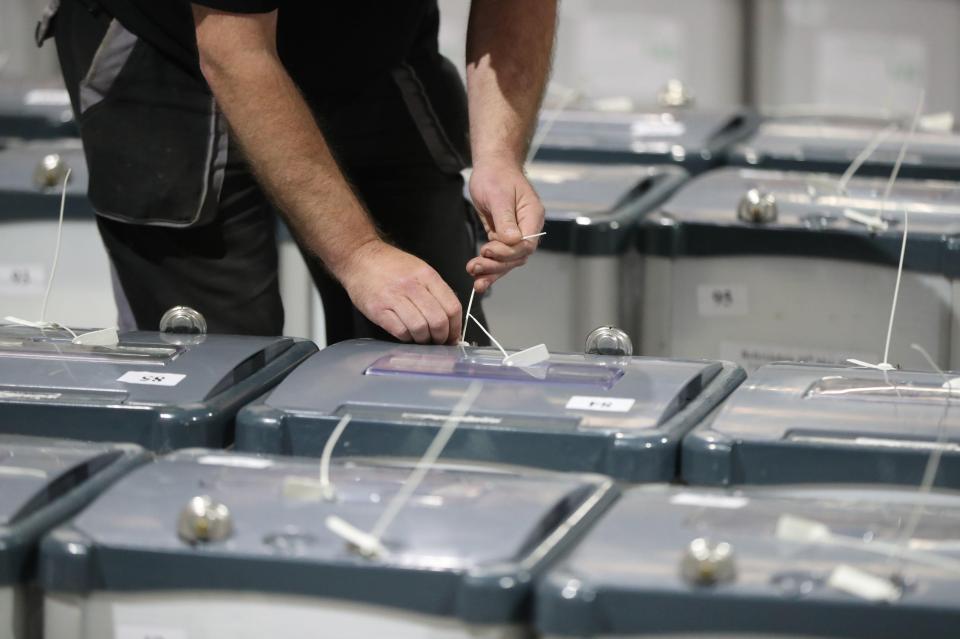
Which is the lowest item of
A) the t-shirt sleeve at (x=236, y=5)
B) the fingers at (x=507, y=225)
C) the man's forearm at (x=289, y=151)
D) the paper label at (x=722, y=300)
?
the paper label at (x=722, y=300)

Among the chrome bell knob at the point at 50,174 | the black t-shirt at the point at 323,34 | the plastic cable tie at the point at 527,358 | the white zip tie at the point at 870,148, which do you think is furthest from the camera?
the white zip tie at the point at 870,148

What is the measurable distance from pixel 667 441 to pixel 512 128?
0.68m

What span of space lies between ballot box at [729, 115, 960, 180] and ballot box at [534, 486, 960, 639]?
1433 mm

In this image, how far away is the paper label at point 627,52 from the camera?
4.21m

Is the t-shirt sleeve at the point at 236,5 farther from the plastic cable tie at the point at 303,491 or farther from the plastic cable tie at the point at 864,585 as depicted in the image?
the plastic cable tie at the point at 864,585

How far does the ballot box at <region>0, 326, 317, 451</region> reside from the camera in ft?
4.46

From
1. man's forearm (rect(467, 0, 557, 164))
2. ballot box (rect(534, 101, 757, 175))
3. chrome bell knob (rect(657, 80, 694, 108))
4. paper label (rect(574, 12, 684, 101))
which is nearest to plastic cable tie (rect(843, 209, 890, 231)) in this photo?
man's forearm (rect(467, 0, 557, 164))

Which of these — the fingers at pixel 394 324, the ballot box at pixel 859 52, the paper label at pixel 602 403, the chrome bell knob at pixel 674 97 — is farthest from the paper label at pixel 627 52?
the paper label at pixel 602 403

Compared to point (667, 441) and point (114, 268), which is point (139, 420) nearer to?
point (667, 441)

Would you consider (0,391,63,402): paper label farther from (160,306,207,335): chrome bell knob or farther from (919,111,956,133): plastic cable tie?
(919,111,956,133): plastic cable tie

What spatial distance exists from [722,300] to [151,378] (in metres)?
0.94

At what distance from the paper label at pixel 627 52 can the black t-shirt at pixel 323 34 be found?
234cm

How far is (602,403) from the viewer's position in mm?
1339

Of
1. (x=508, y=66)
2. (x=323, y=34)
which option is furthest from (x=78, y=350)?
(x=508, y=66)
